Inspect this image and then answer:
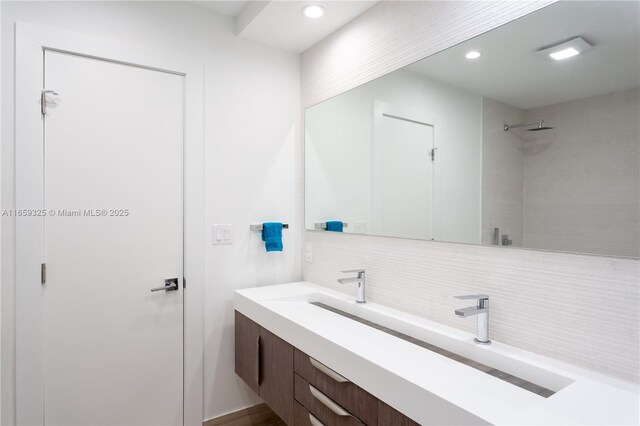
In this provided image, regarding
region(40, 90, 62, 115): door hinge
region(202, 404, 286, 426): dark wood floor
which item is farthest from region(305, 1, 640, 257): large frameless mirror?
region(40, 90, 62, 115): door hinge

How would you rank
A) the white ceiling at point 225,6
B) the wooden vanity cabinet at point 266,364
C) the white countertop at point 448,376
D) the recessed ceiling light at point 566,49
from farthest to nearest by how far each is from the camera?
the white ceiling at point 225,6
the wooden vanity cabinet at point 266,364
the recessed ceiling light at point 566,49
the white countertop at point 448,376

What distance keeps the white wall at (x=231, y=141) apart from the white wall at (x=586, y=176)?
149cm

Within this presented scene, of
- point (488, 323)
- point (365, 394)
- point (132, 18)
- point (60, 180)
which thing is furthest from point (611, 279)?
point (132, 18)

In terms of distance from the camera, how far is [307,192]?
2359mm

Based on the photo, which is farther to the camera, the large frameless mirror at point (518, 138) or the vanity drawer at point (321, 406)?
the vanity drawer at point (321, 406)

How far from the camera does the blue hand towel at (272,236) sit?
2.21 metres

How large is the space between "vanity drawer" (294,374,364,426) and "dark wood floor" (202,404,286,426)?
0.87 m

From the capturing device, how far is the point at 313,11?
1.91 meters

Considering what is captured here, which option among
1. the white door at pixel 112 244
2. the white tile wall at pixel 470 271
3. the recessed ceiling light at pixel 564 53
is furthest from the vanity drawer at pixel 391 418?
the white door at pixel 112 244

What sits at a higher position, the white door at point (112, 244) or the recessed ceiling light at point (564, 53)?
the recessed ceiling light at point (564, 53)

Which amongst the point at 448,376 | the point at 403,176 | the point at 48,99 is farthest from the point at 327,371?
the point at 48,99

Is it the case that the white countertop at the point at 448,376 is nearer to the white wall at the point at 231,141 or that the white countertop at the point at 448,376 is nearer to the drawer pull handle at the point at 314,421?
the drawer pull handle at the point at 314,421

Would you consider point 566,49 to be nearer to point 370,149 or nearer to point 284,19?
point 370,149

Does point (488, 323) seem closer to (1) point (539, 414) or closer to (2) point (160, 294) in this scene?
(1) point (539, 414)
